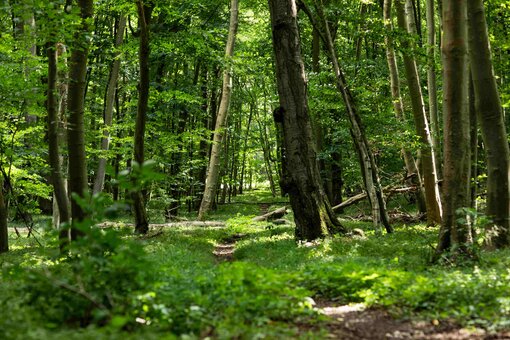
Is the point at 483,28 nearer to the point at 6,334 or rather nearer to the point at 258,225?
the point at 6,334

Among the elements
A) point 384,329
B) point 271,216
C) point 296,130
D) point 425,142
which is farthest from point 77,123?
point 271,216

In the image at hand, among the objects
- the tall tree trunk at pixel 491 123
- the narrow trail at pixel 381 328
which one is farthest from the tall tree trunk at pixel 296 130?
the narrow trail at pixel 381 328

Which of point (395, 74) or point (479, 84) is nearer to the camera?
point (479, 84)

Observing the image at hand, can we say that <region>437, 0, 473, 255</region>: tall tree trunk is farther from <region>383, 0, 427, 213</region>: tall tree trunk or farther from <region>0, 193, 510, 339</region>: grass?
<region>383, 0, 427, 213</region>: tall tree trunk

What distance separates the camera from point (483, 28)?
915cm

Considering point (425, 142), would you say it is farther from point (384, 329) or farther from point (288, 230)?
point (384, 329)

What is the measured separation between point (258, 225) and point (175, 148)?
5.23 metres

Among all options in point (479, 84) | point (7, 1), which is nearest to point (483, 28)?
point (479, 84)

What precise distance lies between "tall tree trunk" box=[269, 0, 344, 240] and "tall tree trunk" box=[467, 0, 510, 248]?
390 centimetres

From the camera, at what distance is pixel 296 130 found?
1159 centimetres

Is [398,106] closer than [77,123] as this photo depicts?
No

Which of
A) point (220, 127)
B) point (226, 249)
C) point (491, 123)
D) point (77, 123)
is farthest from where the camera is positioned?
point (220, 127)

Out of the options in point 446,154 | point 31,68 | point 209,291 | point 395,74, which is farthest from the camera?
point 395,74

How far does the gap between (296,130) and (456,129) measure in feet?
14.3
